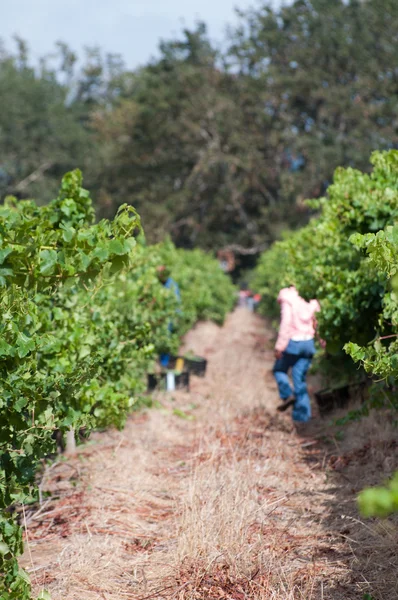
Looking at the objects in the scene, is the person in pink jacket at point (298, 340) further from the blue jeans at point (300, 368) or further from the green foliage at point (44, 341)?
the green foliage at point (44, 341)

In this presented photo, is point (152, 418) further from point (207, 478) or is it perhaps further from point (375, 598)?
point (375, 598)

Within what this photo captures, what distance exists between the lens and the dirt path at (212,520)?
365 cm

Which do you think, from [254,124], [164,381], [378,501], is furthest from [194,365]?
[254,124]

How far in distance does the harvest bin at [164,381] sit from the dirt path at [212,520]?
2344 mm

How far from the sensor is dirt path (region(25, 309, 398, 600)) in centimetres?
365

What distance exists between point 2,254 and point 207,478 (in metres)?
2.48

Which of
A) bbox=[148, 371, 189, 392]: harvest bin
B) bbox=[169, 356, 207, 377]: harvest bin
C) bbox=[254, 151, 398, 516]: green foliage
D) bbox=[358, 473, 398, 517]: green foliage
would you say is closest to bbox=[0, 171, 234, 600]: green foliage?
bbox=[254, 151, 398, 516]: green foliage

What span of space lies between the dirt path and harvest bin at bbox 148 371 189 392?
2.34 metres

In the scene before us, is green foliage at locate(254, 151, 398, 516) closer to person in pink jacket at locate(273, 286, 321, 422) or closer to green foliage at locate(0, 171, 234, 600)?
green foliage at locate(0, 171, 234, 600)

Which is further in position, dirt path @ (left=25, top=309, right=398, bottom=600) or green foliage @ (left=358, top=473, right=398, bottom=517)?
dirt path @ (left=25, top=309, right=398, bottom=600)

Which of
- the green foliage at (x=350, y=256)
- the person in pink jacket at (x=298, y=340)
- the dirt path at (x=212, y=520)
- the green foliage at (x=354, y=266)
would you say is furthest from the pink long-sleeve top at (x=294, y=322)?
the green foliage at (x=350, y=256)

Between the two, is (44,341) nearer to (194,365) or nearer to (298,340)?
(298,340)

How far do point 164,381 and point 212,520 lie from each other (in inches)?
243

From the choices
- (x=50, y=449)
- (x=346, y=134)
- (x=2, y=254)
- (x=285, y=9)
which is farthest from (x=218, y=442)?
(x=285, y=9)
